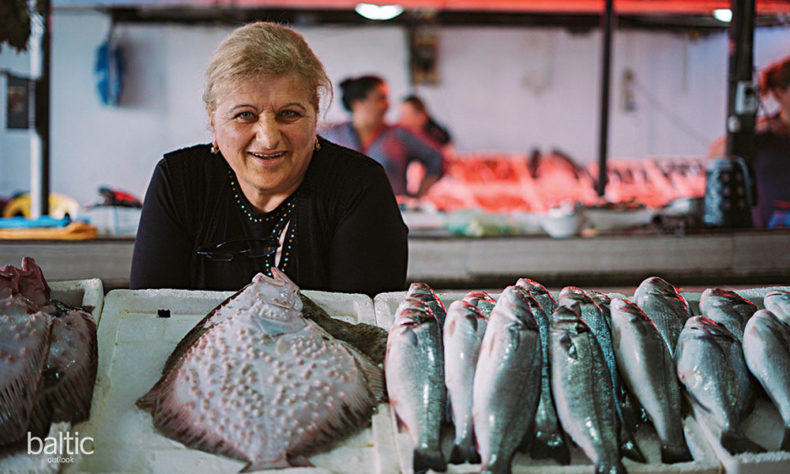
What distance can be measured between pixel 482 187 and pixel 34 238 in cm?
718

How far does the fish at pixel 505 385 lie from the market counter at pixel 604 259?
3.30m

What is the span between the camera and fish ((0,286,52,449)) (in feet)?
5.31

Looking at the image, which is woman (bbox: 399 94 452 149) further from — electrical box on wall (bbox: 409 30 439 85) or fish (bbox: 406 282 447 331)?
fish (bbox: 406 282 447 331)

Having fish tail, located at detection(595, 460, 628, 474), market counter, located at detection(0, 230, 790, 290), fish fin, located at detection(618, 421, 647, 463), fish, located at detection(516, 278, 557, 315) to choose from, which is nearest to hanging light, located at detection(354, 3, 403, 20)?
market counter, located at detection(0, 230, 790, 290)

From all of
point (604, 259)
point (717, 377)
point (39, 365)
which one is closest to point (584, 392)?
point (717, 377)

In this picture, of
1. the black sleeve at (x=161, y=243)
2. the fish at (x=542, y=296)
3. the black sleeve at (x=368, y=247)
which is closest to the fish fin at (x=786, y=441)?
the fish at (x=542, y=296)

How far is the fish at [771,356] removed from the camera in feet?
5.93

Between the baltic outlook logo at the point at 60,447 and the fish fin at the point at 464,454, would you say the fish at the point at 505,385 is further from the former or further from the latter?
the baltic outlook logo at the point at 60,447

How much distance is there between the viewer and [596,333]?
192cm

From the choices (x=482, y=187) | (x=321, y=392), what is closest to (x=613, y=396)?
(x=321, y=392)

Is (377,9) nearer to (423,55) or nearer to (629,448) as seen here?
(423,55)

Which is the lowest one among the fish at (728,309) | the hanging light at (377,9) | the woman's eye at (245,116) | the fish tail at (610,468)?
the fish tail at (610,468)

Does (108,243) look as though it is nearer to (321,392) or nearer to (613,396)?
(321,392)

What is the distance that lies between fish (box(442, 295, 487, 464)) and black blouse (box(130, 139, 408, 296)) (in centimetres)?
88
